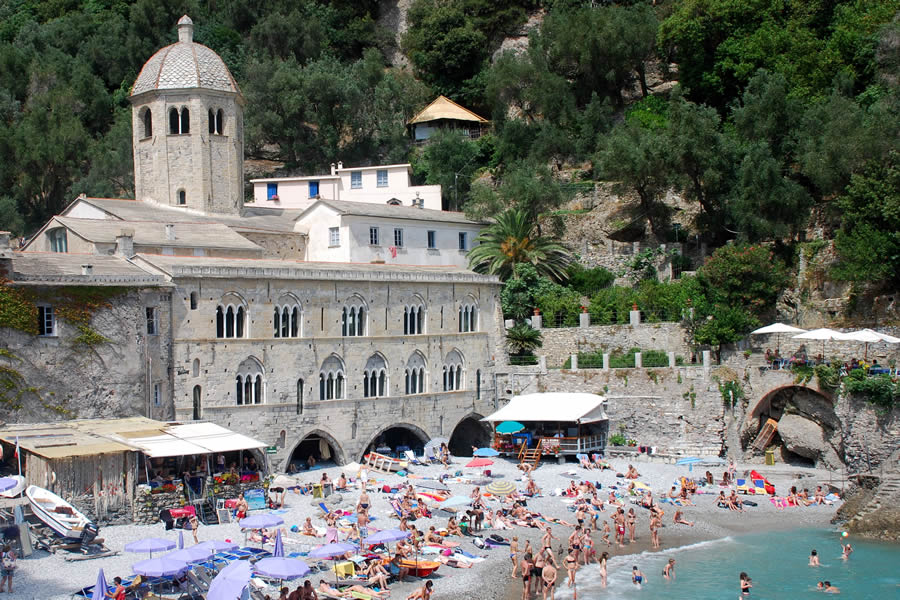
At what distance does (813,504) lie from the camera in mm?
38062

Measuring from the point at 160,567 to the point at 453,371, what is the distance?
76.9 feet

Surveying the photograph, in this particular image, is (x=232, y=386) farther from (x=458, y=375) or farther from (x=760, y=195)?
(x=760, y=195)

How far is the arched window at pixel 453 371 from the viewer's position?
46281 mm

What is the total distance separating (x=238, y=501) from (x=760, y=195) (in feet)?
102

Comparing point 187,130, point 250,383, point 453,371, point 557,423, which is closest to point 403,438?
point 453,371

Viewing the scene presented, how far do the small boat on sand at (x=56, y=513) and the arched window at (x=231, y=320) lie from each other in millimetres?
10381

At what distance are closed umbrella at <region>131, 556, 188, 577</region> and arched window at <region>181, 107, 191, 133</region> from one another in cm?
2753

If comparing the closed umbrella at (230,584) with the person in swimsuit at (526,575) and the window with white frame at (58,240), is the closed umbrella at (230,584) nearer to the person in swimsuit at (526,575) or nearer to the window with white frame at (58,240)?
the person in swimsuit at (526,575)

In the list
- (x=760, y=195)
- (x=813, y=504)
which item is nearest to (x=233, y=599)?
(x=813, y=504)

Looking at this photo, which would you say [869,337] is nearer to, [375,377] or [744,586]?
[744,586]

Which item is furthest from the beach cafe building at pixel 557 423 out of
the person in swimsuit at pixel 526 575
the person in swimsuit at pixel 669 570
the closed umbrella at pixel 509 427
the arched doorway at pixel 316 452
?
the person in swimsuit at pixel 526 575

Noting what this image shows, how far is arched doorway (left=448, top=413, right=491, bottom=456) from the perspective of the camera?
48.1m

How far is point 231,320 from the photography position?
3853 cm

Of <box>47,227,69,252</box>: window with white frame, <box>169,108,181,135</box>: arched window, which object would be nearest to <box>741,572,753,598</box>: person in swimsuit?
<box>47,227,69,252</box>: window with white frame
